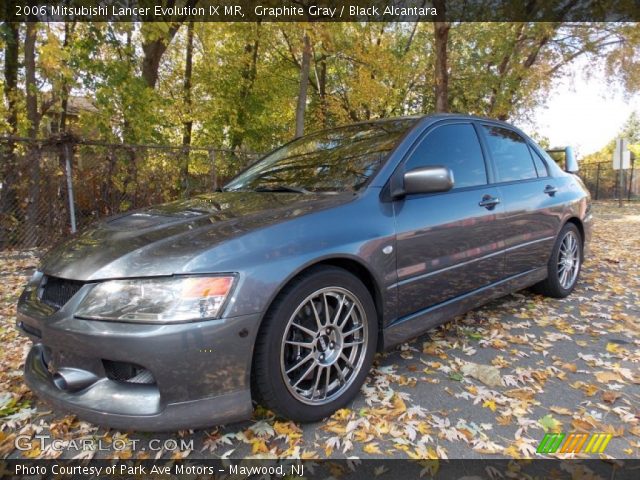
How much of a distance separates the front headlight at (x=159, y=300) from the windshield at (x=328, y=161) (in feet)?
3.70

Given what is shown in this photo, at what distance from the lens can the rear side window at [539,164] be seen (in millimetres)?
4016

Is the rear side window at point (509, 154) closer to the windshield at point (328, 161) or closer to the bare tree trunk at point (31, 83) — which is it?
the windshield at point (328, 161)

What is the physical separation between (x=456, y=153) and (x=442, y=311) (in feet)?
3.93

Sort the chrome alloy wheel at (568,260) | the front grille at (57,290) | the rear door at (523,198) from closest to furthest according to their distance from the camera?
the front grille at (57,290), the rear door at (523,198), the chrome alloy wheel at (568,260)

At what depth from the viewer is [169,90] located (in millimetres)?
15633

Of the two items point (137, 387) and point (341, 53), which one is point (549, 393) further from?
point (341, 53)

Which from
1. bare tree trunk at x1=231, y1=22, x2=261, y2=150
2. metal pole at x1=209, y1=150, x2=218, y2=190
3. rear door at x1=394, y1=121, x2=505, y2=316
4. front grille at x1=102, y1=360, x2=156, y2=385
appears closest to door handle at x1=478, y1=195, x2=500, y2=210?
rear door at x1=394, y1=121, x2=505, y2=316

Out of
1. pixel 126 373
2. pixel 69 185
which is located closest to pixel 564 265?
pixel 126 373

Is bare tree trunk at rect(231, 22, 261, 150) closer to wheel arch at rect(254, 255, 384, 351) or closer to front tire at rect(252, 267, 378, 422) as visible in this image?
wheel arch at rect(254, 255, 384, 351)

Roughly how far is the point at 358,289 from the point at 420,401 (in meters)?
0.77

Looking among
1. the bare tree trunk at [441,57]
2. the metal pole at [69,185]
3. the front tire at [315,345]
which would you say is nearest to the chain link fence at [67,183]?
the metal pole at [69,185]

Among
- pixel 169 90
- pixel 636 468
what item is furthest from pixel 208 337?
pixel 169 90

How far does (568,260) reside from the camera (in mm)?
4344

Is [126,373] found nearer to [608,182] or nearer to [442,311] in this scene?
[442,311]
